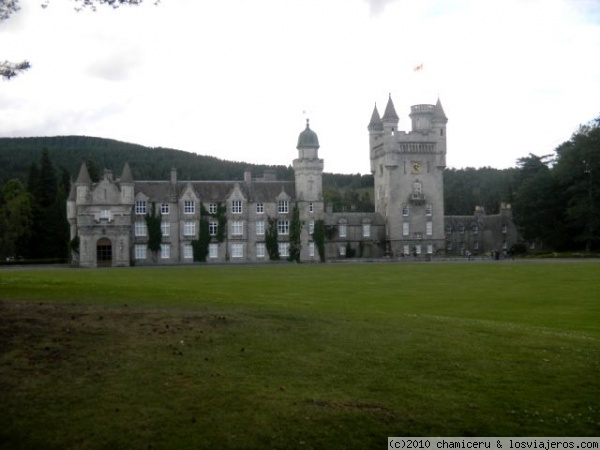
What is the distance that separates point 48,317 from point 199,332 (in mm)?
3232

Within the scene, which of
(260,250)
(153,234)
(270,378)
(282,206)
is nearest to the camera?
(270,378)

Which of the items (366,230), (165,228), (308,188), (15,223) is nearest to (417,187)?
(366,230)

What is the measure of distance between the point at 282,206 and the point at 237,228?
5.93 meters

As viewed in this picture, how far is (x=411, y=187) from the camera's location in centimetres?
9662

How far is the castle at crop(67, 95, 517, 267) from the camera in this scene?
8075 cm

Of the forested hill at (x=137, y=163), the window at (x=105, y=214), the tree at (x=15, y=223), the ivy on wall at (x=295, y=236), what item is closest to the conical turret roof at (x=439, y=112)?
the ivy on wall at (x=295, y=236)

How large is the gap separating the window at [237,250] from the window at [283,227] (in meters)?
4.79

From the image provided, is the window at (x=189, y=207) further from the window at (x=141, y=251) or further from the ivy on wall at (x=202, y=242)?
the window at (x=141, y=251)

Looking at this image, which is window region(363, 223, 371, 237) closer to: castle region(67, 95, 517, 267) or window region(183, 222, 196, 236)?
castle region(67, 95, 517, 267)

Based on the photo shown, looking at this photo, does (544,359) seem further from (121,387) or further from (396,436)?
(121,387)

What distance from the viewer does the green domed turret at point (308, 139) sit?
87562 mm

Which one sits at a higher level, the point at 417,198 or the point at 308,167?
the point at 308,167

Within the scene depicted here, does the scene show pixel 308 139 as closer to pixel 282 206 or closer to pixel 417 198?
pixel 282 206

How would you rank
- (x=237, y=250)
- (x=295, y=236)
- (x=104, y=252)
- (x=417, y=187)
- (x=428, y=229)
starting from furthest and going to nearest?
(x=417, y=187), (x=428, y=229), (x=237, y=250), (x=295, y=236), (x=104, y=252)
